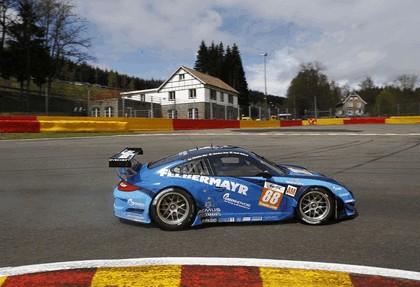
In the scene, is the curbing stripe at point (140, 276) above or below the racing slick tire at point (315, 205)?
below

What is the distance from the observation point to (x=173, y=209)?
521cm

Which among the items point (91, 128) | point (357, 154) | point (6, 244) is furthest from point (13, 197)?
point (91, 128)

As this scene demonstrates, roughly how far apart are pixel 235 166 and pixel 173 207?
3.40 ft

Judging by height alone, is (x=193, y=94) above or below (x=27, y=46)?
below

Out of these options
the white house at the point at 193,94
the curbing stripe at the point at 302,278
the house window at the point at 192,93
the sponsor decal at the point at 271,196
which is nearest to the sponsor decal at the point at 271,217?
the sponsor decal at the point at 271,196

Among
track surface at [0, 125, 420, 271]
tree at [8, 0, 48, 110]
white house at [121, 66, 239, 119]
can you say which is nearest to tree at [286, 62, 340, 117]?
white house at [121, 66, 239, 119]

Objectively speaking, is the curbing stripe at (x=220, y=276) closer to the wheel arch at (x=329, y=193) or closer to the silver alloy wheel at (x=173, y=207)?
the silver alloy wheel at (x=173, y=207)

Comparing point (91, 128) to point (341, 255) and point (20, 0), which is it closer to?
point (341, 255)

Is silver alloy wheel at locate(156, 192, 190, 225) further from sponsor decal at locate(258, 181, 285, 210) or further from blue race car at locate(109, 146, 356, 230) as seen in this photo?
Answer: sponsor decal at locate(258, 181, 285, 210)

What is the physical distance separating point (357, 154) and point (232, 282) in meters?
10.2

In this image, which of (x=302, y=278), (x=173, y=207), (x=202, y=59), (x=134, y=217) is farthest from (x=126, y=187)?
(x=202, y=59)

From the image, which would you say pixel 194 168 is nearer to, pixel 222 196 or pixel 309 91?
pixel 222 196

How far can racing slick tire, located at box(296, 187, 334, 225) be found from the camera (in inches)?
206

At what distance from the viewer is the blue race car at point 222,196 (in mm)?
5199
